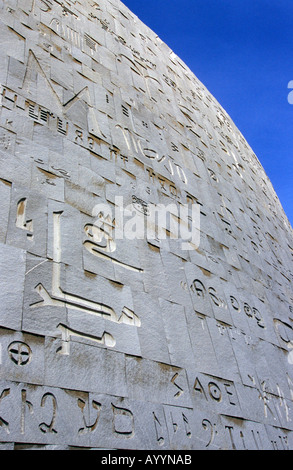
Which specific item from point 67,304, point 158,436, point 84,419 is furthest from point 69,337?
point 158,436

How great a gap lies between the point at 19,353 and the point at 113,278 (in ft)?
3.14

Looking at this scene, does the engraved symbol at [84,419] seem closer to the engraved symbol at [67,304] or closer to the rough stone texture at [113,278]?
Result: the rough stone texture at [113,278]

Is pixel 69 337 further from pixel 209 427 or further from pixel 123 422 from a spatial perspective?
pixel 209 427

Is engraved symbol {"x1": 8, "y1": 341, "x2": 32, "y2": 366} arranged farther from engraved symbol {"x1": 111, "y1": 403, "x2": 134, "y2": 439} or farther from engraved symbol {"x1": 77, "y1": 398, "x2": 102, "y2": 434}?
engraved symbol {"x1": 111, "y1": 403, "x2": 134, "y2": 439}

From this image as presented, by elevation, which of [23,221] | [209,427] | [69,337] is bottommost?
[209,427]

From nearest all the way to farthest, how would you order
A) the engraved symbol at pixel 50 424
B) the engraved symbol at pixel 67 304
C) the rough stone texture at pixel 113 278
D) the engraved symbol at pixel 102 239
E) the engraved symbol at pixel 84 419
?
the engraved symbol at pixel 50 424 < the engraved symbol at pixel 84 419 < the rough stone texture at pixel 113 278 < the engraved symbol at pixel 67 304 < the engraved symbol at pixel 102 239

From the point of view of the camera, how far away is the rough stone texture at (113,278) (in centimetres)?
220

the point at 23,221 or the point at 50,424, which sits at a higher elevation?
the point at 23,221

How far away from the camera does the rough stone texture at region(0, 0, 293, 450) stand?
220 cm

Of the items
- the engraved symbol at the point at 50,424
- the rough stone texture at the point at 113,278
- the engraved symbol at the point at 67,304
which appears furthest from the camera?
the engraved symbol at the point at 67,304

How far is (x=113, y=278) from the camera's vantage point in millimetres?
2883

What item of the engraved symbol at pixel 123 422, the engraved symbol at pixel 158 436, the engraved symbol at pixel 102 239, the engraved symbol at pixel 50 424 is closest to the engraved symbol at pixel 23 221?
the engraved symbol at pixel 102 239

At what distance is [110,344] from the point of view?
253 cm

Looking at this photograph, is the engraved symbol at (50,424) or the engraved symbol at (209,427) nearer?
the engraved symbol at (50,424)
